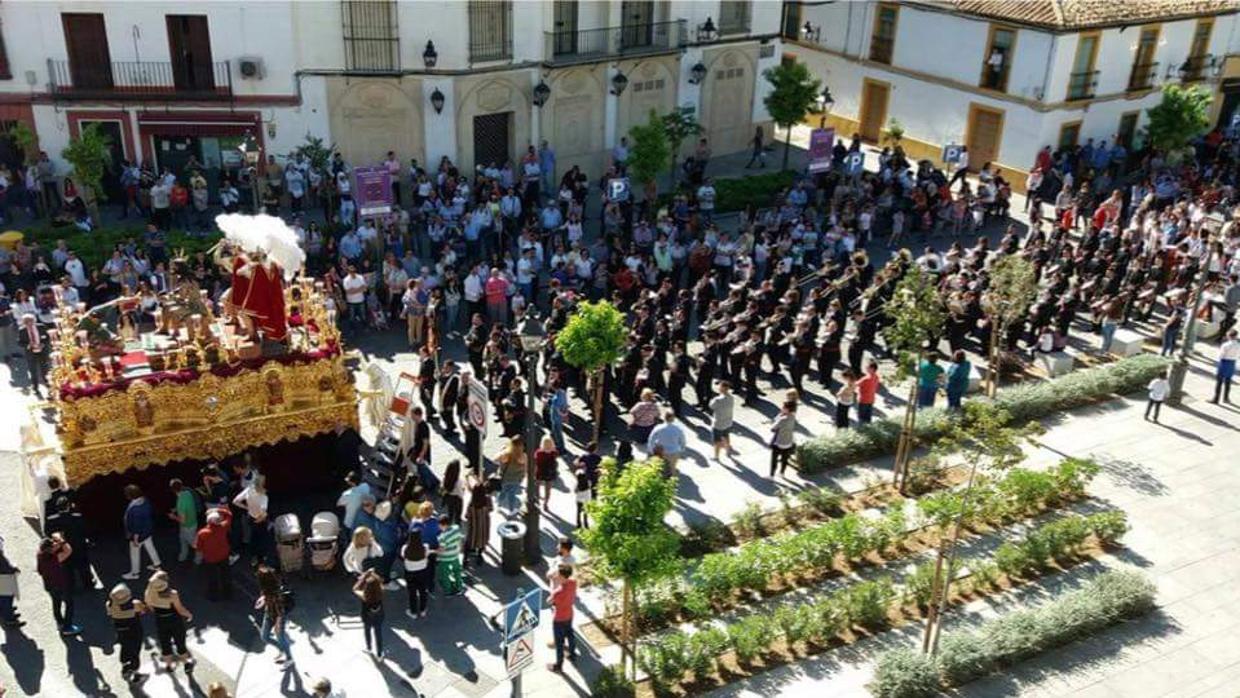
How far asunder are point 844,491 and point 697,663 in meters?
5.16

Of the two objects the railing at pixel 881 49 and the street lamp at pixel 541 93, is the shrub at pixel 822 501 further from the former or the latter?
the railing at pixel 881 49

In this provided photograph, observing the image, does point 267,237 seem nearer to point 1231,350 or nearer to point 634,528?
point 634,528

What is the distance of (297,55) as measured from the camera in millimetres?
27875

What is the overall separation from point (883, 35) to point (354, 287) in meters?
21.4

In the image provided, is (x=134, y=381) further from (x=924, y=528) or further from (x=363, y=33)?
(x=363, y=33)

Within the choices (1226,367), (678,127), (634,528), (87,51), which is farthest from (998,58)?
(634,528)

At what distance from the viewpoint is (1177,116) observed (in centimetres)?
3350

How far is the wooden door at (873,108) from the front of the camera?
123ft

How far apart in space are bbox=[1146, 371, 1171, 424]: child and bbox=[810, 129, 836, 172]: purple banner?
1057 cm

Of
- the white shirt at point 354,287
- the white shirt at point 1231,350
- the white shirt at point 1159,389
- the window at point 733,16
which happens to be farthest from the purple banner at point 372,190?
the white shirt at point 1231,350

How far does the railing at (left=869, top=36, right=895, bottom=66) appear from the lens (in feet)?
121

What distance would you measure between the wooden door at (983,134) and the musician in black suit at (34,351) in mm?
25432

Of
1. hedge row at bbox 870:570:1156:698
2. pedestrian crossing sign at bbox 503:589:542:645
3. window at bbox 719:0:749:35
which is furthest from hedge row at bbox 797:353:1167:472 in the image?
window at bbox 719:0:749:35

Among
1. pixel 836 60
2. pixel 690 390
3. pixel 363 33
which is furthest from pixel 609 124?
pixel 690 390
